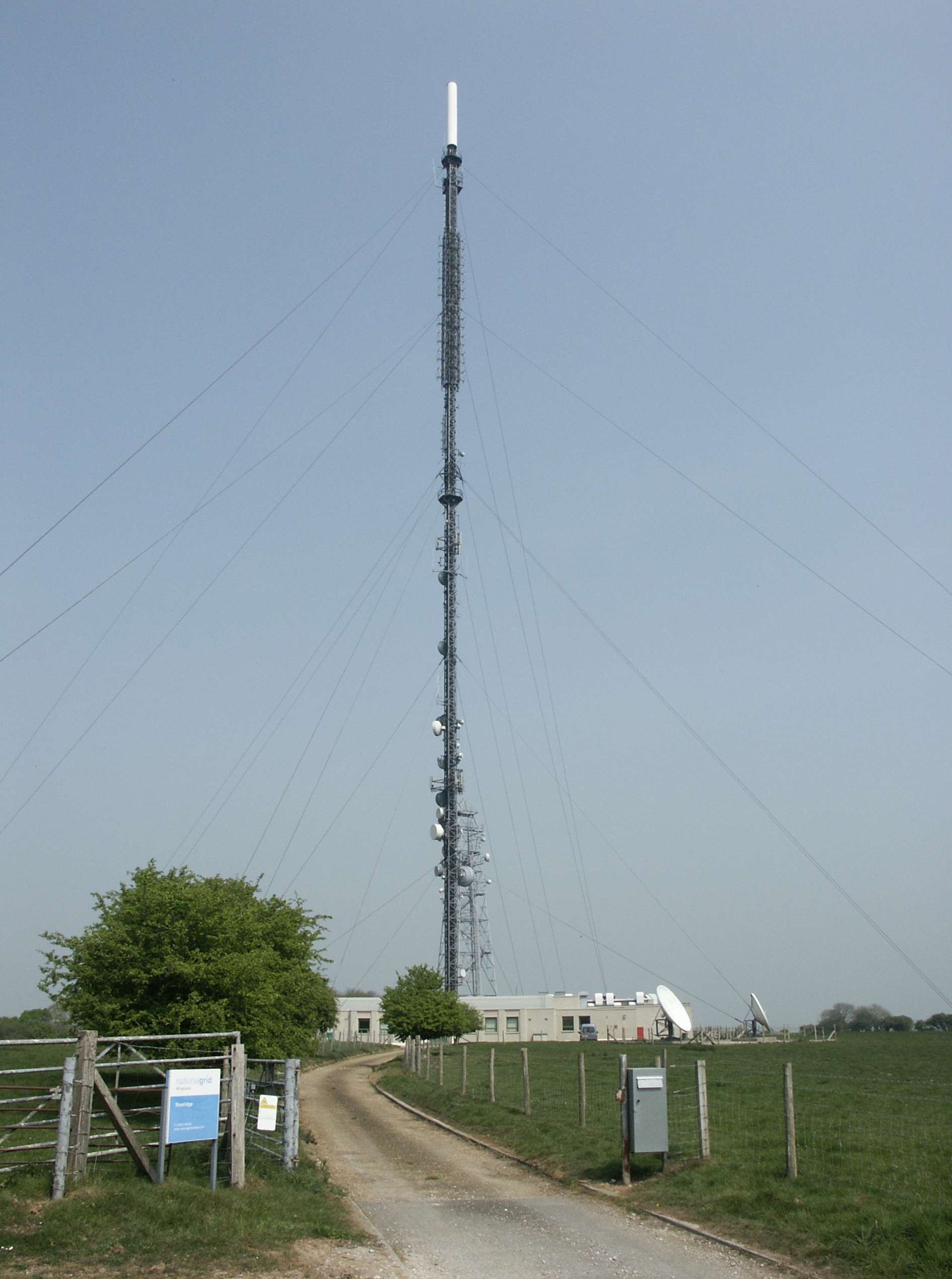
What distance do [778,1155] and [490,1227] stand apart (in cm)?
439

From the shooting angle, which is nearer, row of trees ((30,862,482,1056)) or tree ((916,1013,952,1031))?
row of trees ((30,862,482,1056))

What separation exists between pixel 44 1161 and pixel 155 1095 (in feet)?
40.8

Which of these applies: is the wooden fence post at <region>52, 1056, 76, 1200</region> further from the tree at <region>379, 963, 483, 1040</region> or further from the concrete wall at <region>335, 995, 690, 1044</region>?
the concrete wall at <region>335, 995, 690, 1044</region>

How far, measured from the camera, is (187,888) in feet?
63.2

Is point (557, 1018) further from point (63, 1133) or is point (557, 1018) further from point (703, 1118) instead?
point (63, 1133)

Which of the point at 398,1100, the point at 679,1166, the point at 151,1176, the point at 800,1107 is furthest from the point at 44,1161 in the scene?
the point at 398,1100

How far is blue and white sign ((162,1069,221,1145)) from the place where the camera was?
38.6 ft

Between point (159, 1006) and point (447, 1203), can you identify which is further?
point (159, 1006)

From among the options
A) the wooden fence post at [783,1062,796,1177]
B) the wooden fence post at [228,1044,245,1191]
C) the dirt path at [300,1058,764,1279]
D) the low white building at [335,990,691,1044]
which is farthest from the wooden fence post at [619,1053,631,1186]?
the low white building at [335,990,691,1044]

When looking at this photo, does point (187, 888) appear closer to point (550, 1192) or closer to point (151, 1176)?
point (151, 1176)

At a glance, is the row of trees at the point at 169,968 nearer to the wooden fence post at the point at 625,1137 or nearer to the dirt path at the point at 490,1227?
the dirt path at the point at 490,1227

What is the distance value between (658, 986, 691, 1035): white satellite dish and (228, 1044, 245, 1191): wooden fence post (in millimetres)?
36845

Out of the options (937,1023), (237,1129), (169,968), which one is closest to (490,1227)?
(237,1129)

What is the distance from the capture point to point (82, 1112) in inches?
449
